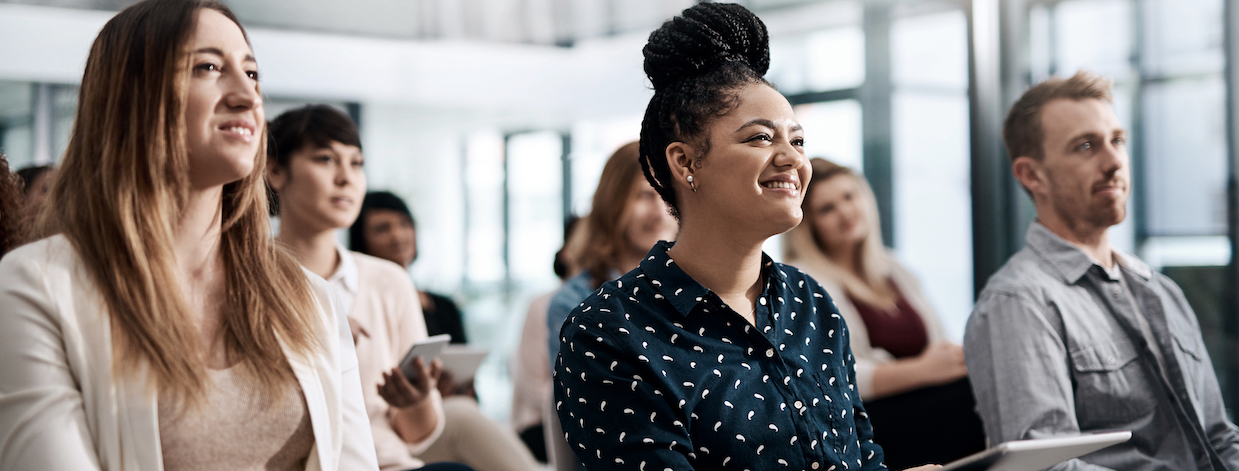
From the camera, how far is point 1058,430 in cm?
188

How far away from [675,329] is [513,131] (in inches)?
148

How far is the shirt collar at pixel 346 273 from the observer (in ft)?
7.99

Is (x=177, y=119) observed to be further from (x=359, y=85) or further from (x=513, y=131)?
(x=513, y=131)

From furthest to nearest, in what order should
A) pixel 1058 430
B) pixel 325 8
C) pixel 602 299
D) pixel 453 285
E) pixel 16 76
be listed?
pixel 453 285, pixel 325 8, pixel 16 76, pixel 1058 430, pixel 602 299

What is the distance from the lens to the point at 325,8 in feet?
14.4

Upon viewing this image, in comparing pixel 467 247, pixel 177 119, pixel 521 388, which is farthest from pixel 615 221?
pixel 467 247

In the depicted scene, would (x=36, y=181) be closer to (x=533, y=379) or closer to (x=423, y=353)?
(x=423, y=353)

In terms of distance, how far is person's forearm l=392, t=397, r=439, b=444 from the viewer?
7.97ft

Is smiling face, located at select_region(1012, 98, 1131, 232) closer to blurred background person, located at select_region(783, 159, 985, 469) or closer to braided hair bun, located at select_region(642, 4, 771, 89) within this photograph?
blurred background person, located at select_region(783, 159, 985, 469)

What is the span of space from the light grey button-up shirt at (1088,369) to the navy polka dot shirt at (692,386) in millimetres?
594

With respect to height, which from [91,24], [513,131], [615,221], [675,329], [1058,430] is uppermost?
[91,24]

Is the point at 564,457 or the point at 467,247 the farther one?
the point at 467,247

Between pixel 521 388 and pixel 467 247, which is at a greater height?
pixel 467 247

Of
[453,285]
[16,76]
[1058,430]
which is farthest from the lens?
[453,285]
